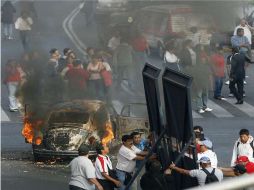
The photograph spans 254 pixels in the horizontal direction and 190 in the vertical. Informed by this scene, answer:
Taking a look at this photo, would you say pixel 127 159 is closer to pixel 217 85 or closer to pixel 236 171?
pixel 236 171

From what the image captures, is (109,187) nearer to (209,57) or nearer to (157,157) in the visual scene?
(157,157)

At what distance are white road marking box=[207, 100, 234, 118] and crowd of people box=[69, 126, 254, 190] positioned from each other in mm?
9237

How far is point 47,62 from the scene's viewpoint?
23328mm

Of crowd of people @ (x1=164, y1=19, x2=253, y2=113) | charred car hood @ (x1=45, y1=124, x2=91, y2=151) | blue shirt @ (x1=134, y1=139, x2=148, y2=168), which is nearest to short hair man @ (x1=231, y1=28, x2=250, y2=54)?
crowd of people @ (x1=164, y1=19, x2=253, y2=113)

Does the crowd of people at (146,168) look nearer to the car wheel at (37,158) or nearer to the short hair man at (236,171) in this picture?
the short hair man at (236,171)

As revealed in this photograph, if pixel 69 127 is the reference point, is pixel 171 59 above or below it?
below

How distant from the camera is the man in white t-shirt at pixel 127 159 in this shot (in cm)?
1354

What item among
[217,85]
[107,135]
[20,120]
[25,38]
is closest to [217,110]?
[217,85]

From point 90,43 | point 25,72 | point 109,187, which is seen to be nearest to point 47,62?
point 25,72

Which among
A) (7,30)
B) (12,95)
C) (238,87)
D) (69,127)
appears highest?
(69,127)

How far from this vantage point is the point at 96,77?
23141 millimetres

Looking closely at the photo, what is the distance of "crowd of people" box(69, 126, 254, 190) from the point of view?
11.9 meters

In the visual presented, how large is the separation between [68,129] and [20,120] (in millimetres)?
5483

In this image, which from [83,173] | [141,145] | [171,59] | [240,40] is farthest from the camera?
[240,40]
